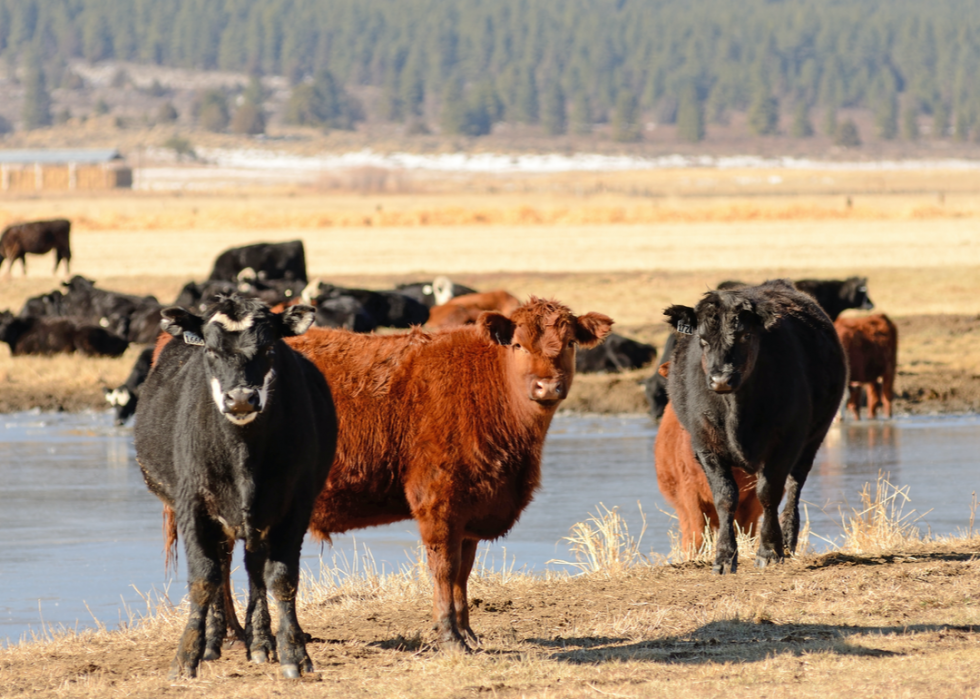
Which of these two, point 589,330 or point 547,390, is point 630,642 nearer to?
point 547,390

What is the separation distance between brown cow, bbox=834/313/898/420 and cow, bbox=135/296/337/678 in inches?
470

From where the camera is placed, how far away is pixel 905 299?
28516mm

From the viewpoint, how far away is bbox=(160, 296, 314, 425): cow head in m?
5.96

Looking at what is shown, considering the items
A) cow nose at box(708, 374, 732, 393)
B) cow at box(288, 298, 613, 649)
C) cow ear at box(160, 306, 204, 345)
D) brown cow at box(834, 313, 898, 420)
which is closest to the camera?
cow ear at box(160, 306, 204, 345)

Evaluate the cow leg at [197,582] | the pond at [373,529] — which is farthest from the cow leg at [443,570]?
the pond at [373,529]

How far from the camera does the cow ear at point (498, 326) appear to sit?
24.0 feet

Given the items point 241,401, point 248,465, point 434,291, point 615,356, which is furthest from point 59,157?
point 241,401

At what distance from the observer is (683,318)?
8.30 m

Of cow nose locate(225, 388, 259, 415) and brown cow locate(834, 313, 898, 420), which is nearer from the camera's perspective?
cow nose locate(225, 388, 259, 415)

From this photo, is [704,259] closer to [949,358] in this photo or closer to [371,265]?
[371,265]

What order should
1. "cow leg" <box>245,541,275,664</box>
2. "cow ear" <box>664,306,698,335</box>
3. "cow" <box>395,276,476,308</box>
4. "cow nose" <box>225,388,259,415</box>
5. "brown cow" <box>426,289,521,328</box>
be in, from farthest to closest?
"cow" <box>395,276,476,308</box>, "brown cow" <box>426,289,521,328</box>, "cow ear" <box>664,306,698,335</box>, "cow leg" <box>245,541,275,664</box>, "cow nose" <box>225,388,259,415</box>

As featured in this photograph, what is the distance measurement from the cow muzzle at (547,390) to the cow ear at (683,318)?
1.41 meters

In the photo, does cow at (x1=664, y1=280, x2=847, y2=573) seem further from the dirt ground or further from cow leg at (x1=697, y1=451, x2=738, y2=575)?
the dirt ground

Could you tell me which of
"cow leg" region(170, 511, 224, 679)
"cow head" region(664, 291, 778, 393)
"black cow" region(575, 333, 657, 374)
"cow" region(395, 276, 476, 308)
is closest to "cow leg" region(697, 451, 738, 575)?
"cow head" region(664, 291, 778, 393)
